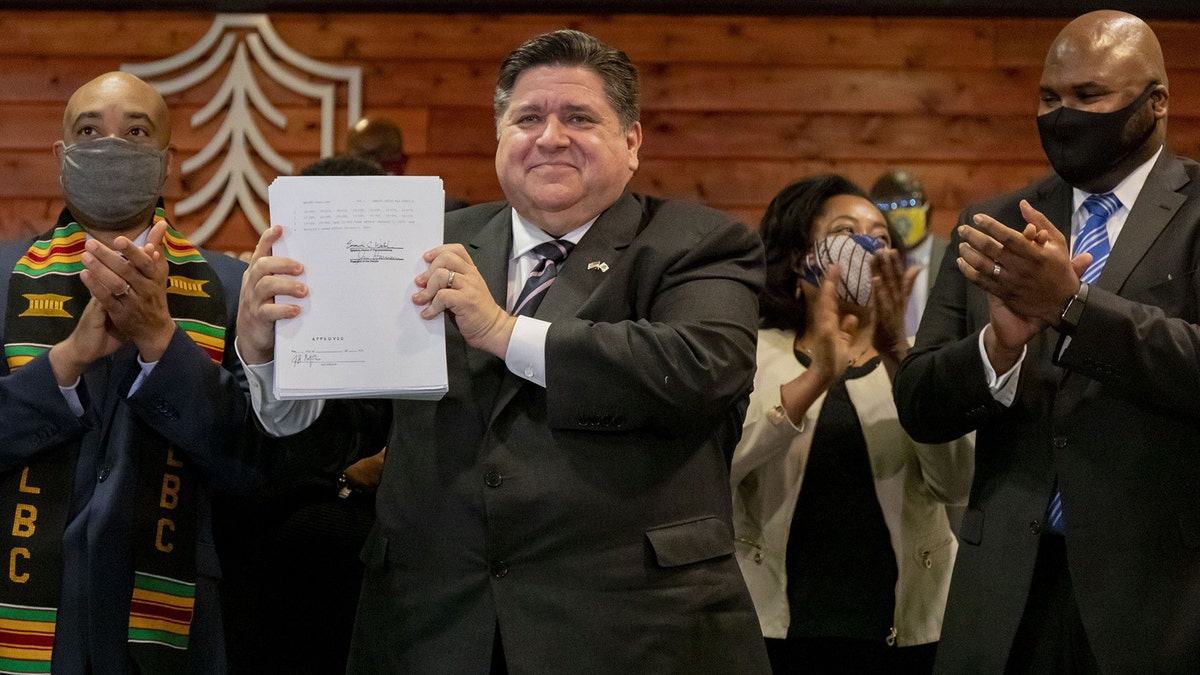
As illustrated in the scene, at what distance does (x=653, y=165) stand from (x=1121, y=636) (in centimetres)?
415

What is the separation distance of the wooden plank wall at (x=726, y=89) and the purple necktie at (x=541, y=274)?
3.93m

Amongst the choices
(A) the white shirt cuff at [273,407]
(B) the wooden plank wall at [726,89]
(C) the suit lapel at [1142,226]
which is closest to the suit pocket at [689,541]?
(A) the white shirt cuff at [273,407]

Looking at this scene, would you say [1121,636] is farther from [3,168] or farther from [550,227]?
[3,168]

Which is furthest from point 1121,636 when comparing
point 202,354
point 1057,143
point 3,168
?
point 3,168

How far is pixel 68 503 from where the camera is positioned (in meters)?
2.32

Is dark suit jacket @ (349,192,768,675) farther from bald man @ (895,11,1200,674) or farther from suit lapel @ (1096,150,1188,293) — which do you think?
suit lapel @ (1096,150,1188,293)

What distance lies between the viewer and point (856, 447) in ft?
9.91

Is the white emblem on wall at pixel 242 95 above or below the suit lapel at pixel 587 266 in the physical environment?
above

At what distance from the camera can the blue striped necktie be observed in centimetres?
250

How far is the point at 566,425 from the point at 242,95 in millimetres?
4642

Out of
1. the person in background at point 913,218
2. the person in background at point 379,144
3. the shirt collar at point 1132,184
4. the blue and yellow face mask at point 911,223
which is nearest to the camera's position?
the shirt collar at point 1132,184

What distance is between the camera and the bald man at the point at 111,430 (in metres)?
2.26

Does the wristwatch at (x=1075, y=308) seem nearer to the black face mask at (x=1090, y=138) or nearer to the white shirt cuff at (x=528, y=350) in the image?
the black face mask at (x=1090, y=138)

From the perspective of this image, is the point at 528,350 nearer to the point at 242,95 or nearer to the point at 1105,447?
the point at 1105,447
